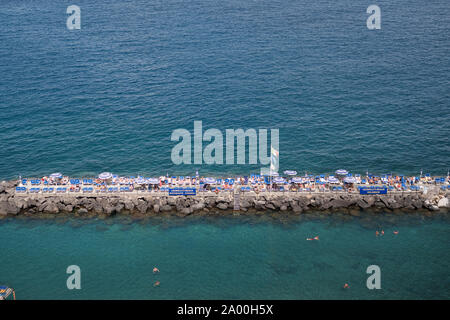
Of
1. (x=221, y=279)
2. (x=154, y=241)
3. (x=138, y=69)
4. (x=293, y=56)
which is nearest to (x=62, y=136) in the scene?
(x=138, y=69)

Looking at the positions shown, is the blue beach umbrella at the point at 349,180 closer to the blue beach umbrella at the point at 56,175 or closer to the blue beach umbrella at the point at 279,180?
the blue beach umbrella at the point at 279,180

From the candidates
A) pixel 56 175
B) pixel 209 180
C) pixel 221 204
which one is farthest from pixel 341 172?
pixel 56 175

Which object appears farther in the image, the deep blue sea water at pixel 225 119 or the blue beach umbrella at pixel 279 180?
the blue beach umbrella at pixel 279 180

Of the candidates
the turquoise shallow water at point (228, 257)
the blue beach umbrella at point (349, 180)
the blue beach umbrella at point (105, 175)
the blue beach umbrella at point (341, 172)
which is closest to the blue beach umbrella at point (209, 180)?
the turquoise shallow water at point (228, 257)

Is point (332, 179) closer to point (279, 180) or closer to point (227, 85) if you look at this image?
point (279, 180)

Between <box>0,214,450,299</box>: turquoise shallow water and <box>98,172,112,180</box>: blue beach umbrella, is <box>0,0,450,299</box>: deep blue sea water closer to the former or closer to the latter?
<box>0,214,450,299</box>: turquoise shallow water

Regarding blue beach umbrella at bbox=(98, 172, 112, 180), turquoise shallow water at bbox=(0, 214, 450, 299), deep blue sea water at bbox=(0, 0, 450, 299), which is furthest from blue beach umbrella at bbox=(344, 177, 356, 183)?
blue beach umbrella at bbox=(98, 172, 112, 180)
